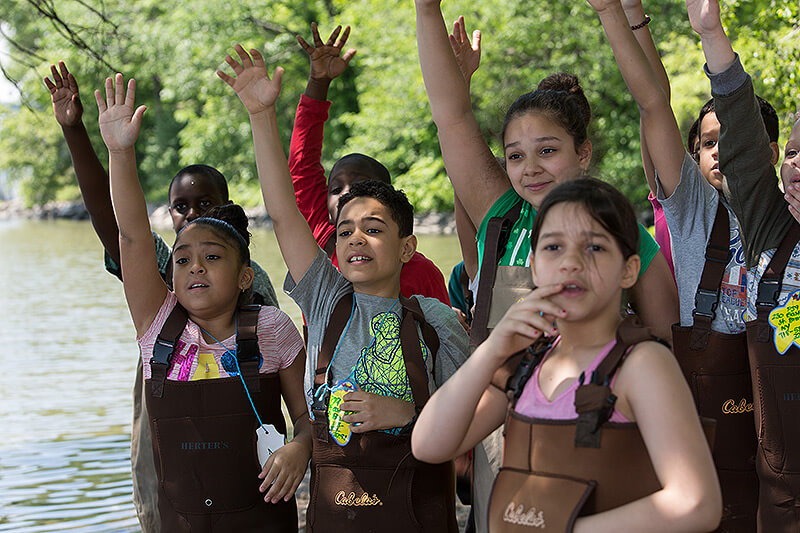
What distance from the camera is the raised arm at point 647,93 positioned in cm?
273

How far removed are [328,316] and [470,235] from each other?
63 centimetres

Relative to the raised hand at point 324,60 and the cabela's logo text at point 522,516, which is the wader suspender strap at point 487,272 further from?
the raised hand at point 324,60

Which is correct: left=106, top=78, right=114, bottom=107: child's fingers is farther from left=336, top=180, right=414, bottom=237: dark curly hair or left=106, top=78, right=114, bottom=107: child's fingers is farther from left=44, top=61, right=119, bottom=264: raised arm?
left=336, top=180, right=414, bottom=237: dark curly hair

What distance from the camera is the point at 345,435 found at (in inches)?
111

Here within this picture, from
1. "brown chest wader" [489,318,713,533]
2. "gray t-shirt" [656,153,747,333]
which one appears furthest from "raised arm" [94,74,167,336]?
"gray t-shirt" [656,153,747,333]

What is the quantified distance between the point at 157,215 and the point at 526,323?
120ft

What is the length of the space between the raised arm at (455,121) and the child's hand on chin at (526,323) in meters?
0.87

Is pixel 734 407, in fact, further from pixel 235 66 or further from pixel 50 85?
pixel 50 85

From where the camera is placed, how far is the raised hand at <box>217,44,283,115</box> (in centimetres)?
307

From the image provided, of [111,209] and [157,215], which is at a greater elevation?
[157,215]

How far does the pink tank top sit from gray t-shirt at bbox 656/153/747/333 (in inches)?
37.8

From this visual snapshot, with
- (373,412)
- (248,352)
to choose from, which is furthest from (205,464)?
(373,412)

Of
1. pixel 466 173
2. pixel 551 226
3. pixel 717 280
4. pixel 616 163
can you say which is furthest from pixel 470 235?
pixel 616 163

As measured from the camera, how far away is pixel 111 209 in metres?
3.50
